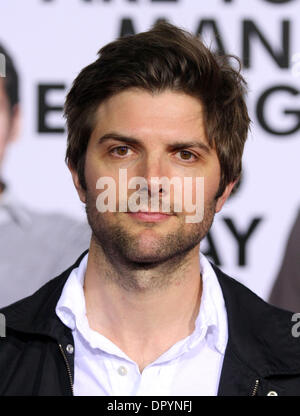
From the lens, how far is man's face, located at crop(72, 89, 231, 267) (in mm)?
1830

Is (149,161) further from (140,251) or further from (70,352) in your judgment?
(70,352)

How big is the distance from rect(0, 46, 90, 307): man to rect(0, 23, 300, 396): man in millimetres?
448

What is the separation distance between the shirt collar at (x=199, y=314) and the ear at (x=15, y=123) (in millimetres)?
701

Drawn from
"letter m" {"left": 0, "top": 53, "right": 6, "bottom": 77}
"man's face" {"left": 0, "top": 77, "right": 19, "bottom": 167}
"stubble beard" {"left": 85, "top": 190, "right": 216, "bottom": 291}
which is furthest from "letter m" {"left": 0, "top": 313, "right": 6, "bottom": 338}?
"letter m" {"left": 0, "top": 53, "right": 6, "bottom": 77}

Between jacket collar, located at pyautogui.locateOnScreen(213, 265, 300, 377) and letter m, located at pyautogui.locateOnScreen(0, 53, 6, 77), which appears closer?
jacket collar, located at pyautogui.locateOnScreen(213, 265, 300, 377)

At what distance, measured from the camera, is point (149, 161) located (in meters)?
1.82

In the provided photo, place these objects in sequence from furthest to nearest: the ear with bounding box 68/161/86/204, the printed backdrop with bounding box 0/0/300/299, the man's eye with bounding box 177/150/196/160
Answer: the printed backdrop with bounding box 0/0/300/299
the ear with bounding box 68/161/86/204
the man's eye with bounding box 177/150/196/160

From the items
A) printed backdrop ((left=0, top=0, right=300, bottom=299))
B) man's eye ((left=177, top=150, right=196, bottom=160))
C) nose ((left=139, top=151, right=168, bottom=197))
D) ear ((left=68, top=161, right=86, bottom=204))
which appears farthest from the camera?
printed backdrop ((left=0, top=0, right=300, bottom=299))

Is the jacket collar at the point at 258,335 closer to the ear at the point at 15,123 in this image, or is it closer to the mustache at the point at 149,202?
the mustache at the point at 149,202

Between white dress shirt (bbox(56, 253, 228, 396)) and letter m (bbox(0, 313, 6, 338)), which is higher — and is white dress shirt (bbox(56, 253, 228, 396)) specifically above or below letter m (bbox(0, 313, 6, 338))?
below

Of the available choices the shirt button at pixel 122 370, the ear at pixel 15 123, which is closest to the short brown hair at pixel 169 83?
the ear at pixel 15 123

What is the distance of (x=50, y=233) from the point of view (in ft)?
8.06

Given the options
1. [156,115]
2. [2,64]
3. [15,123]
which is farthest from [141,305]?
[2,64]

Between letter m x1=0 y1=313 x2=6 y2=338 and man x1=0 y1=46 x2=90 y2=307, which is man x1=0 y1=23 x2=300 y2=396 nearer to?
letter m x1=0 y1=313 x2=6 y2=338
